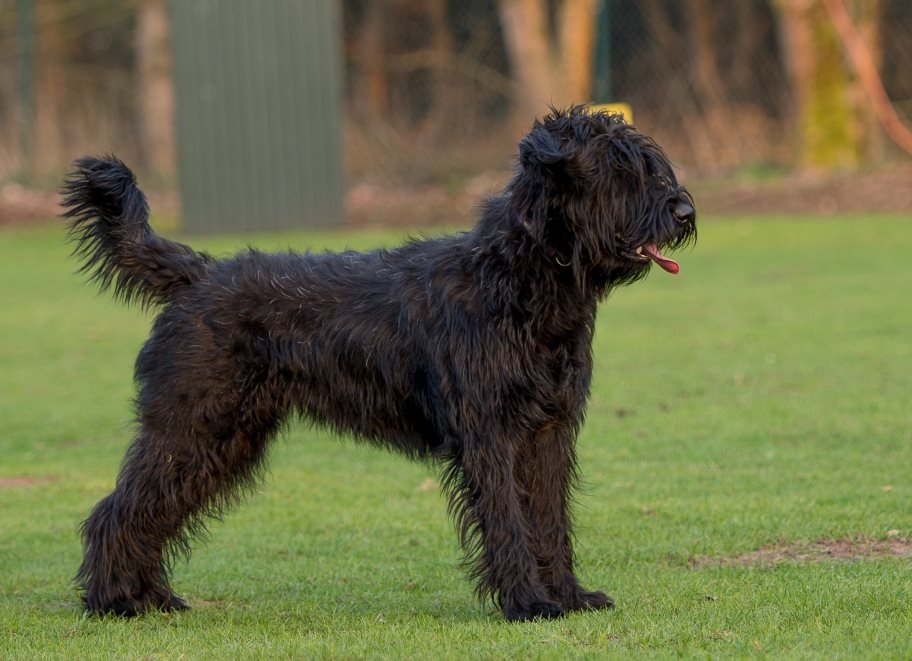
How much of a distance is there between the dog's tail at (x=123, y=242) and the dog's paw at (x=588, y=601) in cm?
207

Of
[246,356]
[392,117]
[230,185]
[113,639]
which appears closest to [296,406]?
[246,356]

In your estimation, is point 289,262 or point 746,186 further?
point 746,186

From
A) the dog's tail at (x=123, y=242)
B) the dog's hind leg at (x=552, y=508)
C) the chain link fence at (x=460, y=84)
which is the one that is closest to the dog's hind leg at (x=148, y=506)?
the dog's tail at (x=123, y=242)

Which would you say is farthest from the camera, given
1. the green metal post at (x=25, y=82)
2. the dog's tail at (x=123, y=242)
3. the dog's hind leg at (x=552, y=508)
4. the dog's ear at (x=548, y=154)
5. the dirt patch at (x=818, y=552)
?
the green metal post at (x=25, y=82)

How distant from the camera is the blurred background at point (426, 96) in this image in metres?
21.1

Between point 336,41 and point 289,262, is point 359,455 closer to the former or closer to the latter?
point 289,262

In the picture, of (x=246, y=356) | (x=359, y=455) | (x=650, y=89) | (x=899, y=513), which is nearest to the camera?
(x=246, y=356)

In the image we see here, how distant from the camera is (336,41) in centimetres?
2212

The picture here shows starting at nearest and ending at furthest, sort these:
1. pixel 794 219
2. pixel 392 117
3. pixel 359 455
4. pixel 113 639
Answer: pixel 113 639 < pixel 359 455 < pixel 794 219 < pixel 392 117

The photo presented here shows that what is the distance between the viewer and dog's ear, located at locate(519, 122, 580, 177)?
5.16 metres

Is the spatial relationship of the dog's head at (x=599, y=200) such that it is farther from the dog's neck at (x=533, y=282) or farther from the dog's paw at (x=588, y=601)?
the dog's paw at (x=588, y=601)

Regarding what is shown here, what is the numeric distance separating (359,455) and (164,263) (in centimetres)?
343

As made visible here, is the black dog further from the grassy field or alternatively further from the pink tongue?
the grassy field

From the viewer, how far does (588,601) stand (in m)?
5.55
